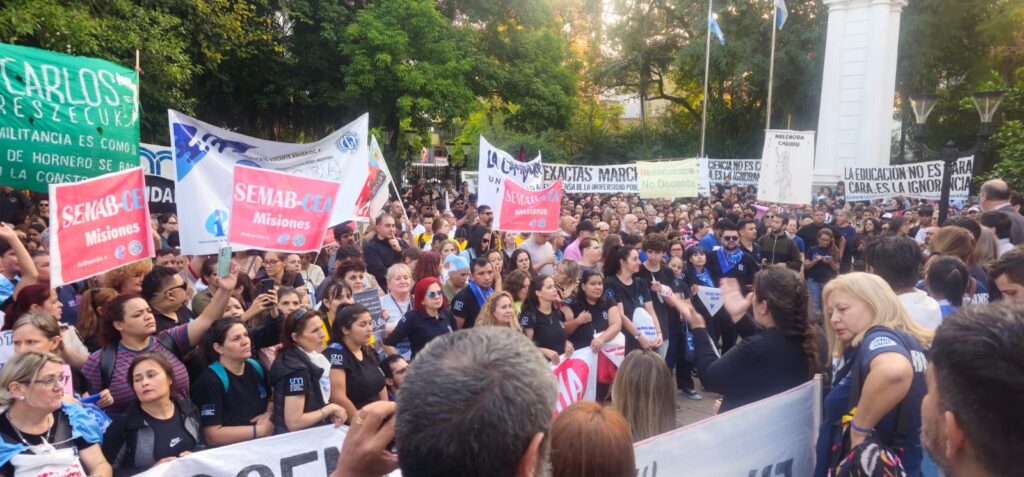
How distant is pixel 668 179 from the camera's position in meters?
16.6

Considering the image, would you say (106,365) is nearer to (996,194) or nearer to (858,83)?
(996,194)

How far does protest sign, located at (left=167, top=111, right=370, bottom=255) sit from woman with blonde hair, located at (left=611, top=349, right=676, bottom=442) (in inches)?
158

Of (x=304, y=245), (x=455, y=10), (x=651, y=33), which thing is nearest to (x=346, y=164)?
(x=304, y=245)

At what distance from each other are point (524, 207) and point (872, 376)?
20.7 ft

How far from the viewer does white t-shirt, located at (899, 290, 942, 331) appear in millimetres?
3916

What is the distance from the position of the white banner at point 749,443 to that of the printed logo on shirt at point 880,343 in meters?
0.67

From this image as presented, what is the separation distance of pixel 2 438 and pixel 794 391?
143 inches

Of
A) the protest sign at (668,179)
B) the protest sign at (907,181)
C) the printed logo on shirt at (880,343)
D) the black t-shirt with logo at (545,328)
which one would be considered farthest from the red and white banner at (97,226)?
the protest sign at (907,181)

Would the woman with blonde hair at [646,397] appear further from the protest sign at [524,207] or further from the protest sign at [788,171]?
the protest sign at [788,171]

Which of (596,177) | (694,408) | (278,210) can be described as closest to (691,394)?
(694,408)

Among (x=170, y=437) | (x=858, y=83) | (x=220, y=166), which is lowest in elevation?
(x=170, y=437)

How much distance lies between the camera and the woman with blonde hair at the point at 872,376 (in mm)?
2910

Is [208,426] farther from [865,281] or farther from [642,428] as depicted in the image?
[865,281]

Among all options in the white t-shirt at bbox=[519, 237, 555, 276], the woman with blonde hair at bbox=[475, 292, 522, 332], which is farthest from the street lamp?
the woman with blonde hair at bbox=[475, 292, 522, 332]
